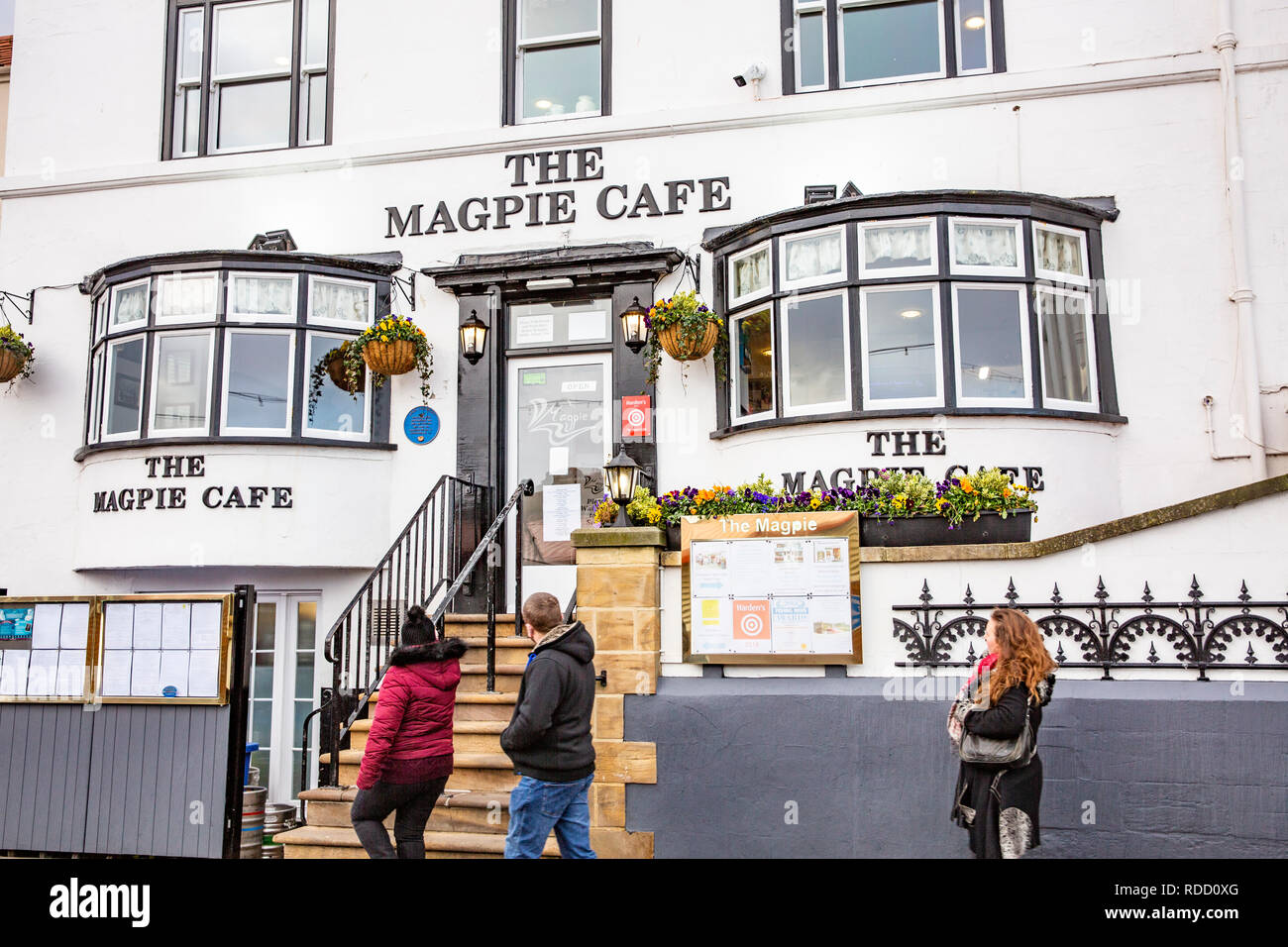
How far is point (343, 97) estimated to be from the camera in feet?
32.6

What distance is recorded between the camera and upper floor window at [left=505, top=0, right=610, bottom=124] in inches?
379

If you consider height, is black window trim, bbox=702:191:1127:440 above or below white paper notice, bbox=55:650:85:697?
above

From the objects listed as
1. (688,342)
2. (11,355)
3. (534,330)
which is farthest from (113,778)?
(688,342)

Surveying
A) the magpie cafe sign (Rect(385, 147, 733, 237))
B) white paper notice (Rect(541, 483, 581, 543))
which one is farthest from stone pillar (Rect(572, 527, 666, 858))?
the magpie cafe sign (Rect(385, 147, 733, 237))

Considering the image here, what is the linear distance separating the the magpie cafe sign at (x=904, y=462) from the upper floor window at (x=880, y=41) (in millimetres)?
3398

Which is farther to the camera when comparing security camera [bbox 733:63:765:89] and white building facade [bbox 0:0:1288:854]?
security camera [bbox 733:63:765:89]

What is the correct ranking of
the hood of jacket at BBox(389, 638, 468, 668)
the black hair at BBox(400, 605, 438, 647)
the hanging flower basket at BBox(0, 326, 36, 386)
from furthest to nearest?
the hanging flower basket at BBox(0, 326, 36, 386)
the black hair at BBox(400, 605, 438, 647)
the hood of jacket at BBox(389, 638, 468, 668)

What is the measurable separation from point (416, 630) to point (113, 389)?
18.1ft

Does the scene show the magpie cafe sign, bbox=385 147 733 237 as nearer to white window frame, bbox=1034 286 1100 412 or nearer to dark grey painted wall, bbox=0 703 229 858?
white window frame, bbox=1034 286 1100 412

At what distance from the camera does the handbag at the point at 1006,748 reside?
4.52 metres

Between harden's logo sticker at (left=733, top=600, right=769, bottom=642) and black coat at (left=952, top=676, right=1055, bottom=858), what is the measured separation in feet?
5.95

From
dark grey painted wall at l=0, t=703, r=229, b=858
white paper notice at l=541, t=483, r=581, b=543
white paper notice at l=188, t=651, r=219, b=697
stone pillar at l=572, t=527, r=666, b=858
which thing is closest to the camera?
stone pillar at l=572, t=527, r=666, b=858

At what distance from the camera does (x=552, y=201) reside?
935 centimetres

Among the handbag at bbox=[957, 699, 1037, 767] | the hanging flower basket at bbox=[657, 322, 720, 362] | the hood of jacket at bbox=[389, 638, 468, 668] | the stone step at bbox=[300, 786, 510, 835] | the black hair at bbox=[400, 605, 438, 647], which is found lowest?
the stone step at bbox=[300, 786, 510, 835]
